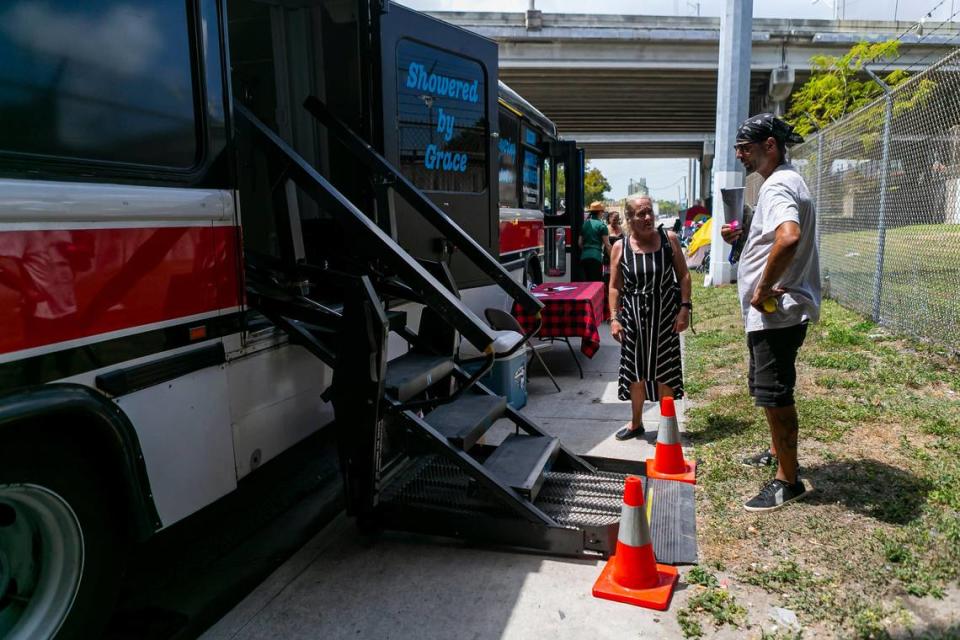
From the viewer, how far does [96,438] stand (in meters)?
2.23

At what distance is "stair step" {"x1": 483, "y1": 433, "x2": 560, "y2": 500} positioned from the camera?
3216 mm

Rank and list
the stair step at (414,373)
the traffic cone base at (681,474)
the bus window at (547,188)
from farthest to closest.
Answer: the bus window at (547,188)
the traffic cone base at (681,474)
the stair step at (414,373)

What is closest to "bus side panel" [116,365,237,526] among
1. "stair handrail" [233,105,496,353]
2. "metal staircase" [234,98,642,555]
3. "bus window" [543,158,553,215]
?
"metal staircase" [234,98,642,555]

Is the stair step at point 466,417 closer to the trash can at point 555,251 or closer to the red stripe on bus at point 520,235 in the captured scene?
the red stripe on bus at point 520,235

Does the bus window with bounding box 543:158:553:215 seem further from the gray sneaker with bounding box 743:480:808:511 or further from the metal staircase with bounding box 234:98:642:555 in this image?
the gray sneaker with bounding box 743:480:808:511

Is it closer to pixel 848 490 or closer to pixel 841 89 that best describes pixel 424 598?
pixel 848 490

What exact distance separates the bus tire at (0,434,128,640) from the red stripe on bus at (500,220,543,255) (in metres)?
5.40

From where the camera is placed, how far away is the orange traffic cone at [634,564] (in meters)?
2.73

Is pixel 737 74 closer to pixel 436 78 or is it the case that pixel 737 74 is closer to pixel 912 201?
pixel 912 201

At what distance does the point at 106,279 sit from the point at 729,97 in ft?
43.7

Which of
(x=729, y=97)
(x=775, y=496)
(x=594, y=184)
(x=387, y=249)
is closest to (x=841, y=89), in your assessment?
(x=729, y=97)

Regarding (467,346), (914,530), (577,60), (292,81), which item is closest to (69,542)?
(292,81)

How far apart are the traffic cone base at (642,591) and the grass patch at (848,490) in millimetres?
98

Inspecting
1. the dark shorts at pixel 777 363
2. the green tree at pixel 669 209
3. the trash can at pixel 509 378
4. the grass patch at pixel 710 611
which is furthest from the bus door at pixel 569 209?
the green tree at pixel 669 209
